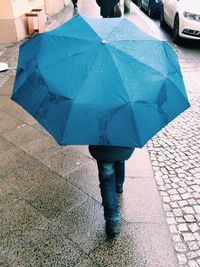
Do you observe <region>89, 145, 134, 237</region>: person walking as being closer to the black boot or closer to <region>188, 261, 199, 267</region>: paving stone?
the black boot

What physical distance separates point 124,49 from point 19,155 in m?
2.54

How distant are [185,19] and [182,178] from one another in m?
6.34

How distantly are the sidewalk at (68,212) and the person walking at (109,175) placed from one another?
20 centimetres

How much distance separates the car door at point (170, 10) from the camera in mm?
9817

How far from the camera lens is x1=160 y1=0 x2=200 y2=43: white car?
8852 mm

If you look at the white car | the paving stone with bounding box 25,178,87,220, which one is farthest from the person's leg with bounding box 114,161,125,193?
the white car

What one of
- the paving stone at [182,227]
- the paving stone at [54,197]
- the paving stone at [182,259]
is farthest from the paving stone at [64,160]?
the paving stone at [182,259]

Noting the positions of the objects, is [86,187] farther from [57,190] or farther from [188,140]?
[188,140]

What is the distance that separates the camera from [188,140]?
15.7 feet

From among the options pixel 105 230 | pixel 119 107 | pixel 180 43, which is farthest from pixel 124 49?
pixel 180 43

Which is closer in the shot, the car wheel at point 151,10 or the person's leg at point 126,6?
the car wheel at point 151,10

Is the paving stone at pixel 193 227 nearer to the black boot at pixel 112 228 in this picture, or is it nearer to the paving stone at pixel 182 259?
the paving stone at pixel 182 259

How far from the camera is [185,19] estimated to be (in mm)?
8945

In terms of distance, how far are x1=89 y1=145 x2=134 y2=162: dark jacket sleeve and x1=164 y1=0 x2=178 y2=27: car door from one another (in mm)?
8120
